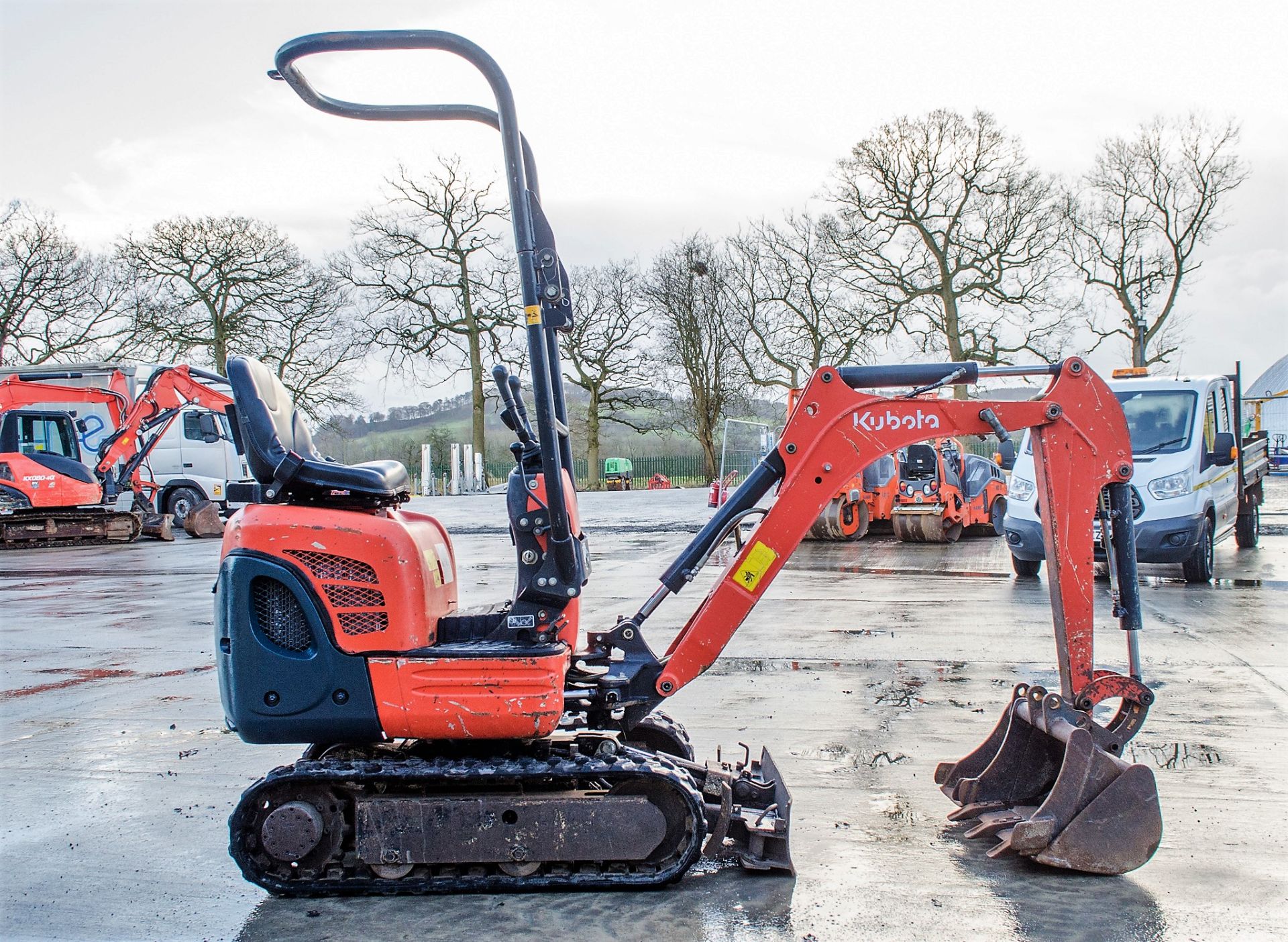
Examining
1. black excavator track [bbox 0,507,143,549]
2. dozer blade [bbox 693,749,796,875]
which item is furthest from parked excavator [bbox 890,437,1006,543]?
black excavator track [bbox 0,507,143,549]

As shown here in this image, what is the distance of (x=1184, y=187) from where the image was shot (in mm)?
32219

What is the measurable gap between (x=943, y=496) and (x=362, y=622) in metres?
14.0

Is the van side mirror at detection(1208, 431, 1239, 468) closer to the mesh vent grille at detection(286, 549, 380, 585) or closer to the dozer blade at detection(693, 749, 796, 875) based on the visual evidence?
the dozer blade at detection(693, 749, 796, 875)

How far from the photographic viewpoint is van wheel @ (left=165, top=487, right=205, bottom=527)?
23.0 meters

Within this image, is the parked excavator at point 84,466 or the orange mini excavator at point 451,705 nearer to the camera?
the orange mini excavator at point 451,705

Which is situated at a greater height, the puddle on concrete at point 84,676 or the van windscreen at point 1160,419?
the van windscreen at point 1160,419

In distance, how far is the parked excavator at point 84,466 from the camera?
64.2ft

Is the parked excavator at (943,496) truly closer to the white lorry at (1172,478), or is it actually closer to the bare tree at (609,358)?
the white lorry at (1172,478)

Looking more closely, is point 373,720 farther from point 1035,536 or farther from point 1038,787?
point 1035,536

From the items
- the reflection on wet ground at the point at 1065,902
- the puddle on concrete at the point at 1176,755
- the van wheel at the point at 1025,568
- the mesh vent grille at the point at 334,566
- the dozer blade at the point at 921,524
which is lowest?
the reflection on wet ground at the point at 1065,902

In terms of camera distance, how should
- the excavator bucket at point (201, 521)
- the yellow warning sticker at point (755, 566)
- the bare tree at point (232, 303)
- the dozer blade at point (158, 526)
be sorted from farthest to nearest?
the bare tree at point (232, 303), the excavator bucket at point (201, 521), the dozer blade at point (158, 526), the yellow warning sticker at point (755, 566)

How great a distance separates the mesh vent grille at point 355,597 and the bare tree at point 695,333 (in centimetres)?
3864

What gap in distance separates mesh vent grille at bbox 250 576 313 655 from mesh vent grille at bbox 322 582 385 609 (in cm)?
14

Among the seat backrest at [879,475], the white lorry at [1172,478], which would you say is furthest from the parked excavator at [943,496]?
the white lorry at [1172,478]
